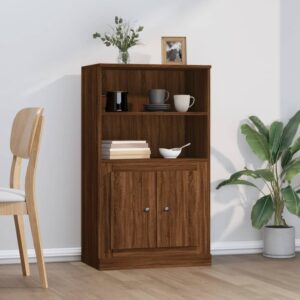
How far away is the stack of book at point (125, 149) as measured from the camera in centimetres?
477

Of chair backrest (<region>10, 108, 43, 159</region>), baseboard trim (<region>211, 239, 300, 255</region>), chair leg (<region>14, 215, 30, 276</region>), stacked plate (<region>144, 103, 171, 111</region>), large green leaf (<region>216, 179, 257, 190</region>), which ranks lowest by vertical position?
baseboard trim (<region>211, 239, 300, 255</region>)

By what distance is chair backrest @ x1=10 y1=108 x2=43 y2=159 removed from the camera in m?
4.14

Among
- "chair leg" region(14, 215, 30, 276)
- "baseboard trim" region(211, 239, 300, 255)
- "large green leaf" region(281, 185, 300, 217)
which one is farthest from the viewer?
"baseboard trim" region(211, 239, 300, 255)

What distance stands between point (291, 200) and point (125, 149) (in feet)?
3.54

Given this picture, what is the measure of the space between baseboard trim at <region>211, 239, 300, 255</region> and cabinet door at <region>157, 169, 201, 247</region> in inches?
18.6

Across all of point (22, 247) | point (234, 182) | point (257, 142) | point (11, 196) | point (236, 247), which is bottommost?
point (236, 247)

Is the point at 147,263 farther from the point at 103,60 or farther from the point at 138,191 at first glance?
the point at 103,60

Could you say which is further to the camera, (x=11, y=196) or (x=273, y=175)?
(x=273, y=175)

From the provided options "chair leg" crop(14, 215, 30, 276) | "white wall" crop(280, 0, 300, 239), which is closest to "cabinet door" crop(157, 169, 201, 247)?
"chair leg" crop(14, 215, 30, 276)

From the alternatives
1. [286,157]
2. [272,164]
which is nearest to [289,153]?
[286,157]

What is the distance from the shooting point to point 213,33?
529 cm

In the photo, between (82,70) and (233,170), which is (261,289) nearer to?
(233,170)

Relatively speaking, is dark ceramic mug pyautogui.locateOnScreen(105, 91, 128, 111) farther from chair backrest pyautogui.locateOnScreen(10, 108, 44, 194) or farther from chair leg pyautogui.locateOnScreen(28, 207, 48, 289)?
chair leg pyautogui.locateOnScreen(28, 207, 48, 289)

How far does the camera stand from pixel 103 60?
16.7 feet
